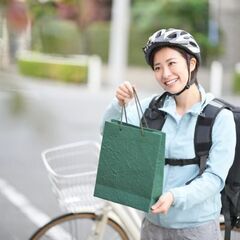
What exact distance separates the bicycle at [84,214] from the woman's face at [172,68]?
69 cm

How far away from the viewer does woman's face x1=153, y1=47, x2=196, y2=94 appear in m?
2.03

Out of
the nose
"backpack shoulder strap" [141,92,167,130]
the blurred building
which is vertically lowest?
"backpack shoulder strap" [141,92,167,130]

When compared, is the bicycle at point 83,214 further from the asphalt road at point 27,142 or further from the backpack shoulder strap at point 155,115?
the backpack shoulder strap at point 155,115

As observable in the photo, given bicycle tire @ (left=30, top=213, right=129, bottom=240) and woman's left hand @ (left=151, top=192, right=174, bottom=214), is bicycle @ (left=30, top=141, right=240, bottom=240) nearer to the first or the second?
bicycle tire @ (left=30, top=213, right=129, bottom=240)

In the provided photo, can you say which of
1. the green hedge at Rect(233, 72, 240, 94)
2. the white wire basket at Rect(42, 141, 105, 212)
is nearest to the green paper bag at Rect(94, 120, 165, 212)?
the white wire basket at Rect(42, 141, 105, 212)

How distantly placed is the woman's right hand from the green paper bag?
162 mm

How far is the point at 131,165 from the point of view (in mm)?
1990

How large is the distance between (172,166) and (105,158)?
222mm

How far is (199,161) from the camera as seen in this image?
2.06 m

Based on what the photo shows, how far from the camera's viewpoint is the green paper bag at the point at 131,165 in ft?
6.35

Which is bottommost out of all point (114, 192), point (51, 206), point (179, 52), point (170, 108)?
point (51, 206)

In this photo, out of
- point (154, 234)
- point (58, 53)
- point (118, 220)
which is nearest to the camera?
point (154, 234)

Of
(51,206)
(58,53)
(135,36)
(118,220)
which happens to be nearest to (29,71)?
(58,53)

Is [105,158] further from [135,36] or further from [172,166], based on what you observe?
[135,36]
